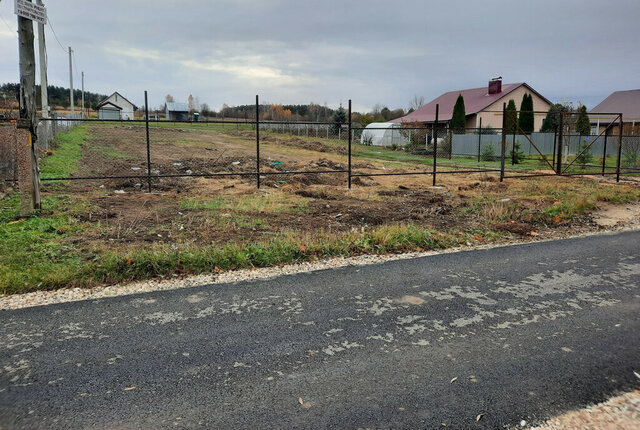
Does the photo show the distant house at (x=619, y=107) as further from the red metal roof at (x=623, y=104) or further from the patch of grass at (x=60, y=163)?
the patch of grass at (x=60, y=163)

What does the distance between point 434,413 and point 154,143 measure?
27608 millimetres

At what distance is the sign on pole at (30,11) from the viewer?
313 inches

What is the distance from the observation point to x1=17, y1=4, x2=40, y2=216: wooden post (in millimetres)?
8363

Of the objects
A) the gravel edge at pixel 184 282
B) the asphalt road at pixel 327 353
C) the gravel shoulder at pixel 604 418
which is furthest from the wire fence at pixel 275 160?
the gravel shoulder at pixel 604 418

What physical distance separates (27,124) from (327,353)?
7792mm

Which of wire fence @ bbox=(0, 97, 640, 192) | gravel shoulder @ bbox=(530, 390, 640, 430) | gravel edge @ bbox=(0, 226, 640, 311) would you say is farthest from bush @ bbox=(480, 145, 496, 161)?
gravel shoulder @ bbox=(530, 390, 640, 430)

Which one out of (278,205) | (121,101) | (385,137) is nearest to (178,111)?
(121,101)

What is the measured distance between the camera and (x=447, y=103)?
1818 inches

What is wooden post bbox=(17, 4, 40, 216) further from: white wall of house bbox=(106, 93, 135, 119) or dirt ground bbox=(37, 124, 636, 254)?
white wall of house bbox=(106, 93, 135, 119)

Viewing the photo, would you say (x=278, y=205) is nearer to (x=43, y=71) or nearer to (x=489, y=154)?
(x=43, y=71)

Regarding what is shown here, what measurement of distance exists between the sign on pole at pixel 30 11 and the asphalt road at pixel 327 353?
6242 millimetres

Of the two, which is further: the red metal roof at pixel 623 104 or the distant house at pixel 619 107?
the red metal roof at pixel 623 104

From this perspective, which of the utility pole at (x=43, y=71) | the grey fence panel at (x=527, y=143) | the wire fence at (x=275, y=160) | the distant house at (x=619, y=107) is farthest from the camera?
the distant house at (x=619, y=107)

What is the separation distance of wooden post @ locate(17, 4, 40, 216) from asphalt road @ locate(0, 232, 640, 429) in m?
4.97
